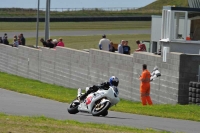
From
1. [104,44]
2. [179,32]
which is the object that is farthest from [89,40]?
[179,32]

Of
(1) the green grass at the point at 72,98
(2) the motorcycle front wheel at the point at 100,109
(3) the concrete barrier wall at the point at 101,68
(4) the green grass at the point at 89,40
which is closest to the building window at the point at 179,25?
(3) the concrete barrier wall at the point at 101,68

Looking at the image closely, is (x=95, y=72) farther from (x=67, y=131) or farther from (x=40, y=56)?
(x=67, y=131)

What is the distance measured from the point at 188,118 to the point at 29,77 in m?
19.4

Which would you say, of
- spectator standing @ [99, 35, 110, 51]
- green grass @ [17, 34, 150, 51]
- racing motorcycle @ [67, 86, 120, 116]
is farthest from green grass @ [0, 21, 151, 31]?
racing motorcycle @ [67, 86, 120, 116]

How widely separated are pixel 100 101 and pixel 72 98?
838 cm

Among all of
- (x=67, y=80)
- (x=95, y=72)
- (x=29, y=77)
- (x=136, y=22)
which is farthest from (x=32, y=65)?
(x=136, y=22)

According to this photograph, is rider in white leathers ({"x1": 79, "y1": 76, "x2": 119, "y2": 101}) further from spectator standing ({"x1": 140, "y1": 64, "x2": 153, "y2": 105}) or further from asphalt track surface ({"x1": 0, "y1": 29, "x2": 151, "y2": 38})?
asphalt track surface ({"x1": 0, "y1": 29, "x2": 151, "y2": 38})

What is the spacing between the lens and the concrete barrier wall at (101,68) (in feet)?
78.0

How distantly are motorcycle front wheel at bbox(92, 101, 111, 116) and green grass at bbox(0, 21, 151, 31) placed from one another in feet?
173

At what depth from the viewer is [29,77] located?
38.3 meters

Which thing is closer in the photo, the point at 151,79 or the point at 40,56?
the point at 151,79

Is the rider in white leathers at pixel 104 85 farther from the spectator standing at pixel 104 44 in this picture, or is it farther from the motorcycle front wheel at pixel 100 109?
the spectator standing at pixel 104 44

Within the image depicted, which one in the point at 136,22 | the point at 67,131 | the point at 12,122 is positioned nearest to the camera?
the point at 67,131

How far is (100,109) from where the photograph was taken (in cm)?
1861
